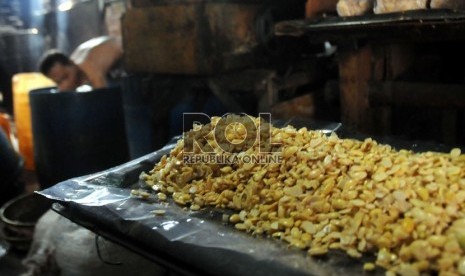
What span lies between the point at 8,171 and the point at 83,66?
109 centimetres

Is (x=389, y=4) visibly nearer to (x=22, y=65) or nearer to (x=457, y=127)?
(x=457, y=127)

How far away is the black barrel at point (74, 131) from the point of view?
2.97 meters

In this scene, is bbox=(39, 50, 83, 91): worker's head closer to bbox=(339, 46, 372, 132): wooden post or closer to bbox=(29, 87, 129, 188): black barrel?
bbox=(29, 87, 129, 188): black barrel

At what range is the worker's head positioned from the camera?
3.64 meters

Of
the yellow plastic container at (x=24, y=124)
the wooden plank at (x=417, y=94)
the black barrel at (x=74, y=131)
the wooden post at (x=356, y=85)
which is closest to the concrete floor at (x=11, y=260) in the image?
the black barrel at (x=74, y=131)

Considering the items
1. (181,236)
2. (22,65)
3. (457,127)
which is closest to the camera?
(181,236)

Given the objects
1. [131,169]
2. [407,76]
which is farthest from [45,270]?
[407,76]

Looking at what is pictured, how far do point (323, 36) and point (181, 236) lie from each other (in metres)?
1.50

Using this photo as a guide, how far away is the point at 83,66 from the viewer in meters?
3.74

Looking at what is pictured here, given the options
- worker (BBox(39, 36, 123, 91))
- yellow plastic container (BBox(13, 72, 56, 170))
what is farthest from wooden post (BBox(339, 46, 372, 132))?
yellow plastic container (BBox(13, 72, 56, 170))

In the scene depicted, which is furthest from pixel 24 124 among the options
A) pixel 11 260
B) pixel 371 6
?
pixel 371 6

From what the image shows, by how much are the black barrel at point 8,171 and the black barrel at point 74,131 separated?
20 centimetres

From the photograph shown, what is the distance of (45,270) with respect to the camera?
2.29 m

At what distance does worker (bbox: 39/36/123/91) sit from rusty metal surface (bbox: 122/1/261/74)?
0.51 metres
